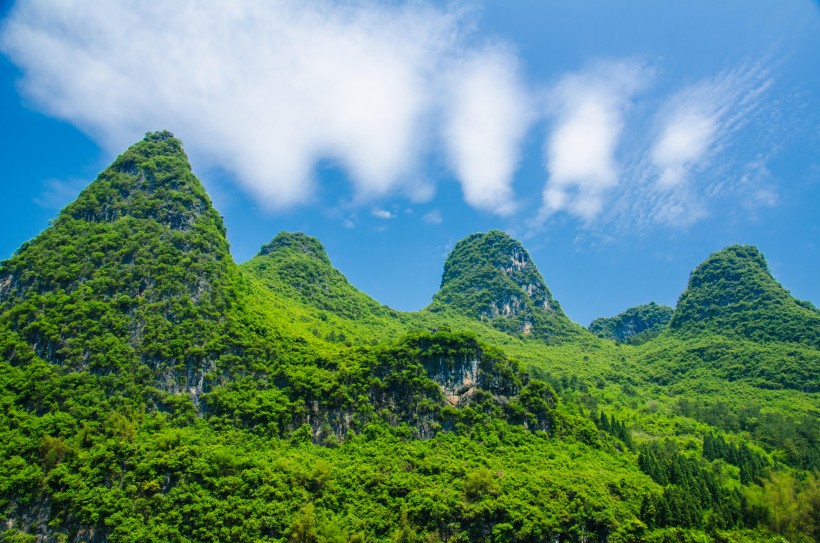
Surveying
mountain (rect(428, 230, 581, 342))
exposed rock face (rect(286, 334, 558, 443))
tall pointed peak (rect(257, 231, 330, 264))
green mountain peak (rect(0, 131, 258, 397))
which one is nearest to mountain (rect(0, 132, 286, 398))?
green mountain peak (rect(0, 131, 258, 397))

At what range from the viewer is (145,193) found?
6231 centimetres

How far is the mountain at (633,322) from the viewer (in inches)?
5315

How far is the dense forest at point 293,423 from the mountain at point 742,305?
1123 cm

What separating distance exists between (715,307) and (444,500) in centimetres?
8597

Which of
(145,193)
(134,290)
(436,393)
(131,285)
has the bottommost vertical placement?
(436,393)

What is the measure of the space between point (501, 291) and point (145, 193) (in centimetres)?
7700

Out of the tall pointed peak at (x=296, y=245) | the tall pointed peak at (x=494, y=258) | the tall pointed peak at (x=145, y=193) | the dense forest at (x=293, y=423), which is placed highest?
the tall pointed peak at (x=494, y=258)

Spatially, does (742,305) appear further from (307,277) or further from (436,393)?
(307,277)

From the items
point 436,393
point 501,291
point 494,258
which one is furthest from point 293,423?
point 494,258

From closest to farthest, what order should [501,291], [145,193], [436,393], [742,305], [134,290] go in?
[436,393] → [134,290] → [145,193] → [742,305] → [501,291]

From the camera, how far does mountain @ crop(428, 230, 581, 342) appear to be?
108938mm

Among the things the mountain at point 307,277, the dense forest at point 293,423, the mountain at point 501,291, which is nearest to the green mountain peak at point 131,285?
the dense forest at point 293,423

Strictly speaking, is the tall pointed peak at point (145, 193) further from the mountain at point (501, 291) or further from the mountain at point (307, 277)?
the mountain at point (501, 291)

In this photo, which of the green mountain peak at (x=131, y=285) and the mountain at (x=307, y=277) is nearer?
the green mountain peak at (x=131, y=285)
